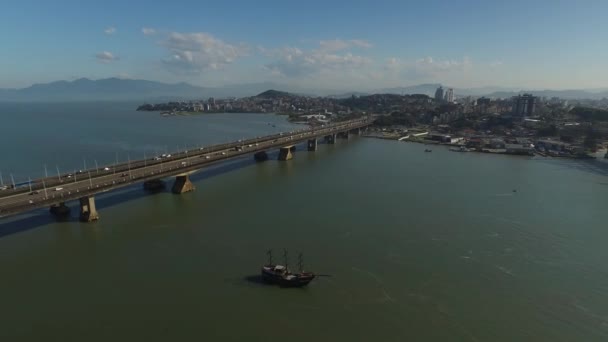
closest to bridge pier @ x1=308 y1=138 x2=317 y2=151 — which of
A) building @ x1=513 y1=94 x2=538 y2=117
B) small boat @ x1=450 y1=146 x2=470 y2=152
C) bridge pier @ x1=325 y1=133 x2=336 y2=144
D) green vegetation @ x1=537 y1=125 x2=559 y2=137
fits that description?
bridge pier @ x1=325 y1=133 x2=336 y2=144

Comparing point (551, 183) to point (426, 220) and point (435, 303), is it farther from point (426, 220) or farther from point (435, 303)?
point (435, 303)

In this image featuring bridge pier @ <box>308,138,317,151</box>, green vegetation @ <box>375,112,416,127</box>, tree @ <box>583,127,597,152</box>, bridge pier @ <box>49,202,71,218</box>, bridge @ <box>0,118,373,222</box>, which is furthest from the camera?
green vegetation @ <box>375,112,416,127</box>

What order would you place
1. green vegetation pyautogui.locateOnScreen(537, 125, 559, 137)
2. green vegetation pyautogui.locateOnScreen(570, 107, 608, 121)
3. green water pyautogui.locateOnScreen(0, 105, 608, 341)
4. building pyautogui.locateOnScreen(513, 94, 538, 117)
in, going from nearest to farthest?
green water pyautogui.locateOnScreen(0, 105, 608, 341) < green vegetation pyautogui.locateOnScreen(537, 125, 559, 137) < green vegetation pyautogui.locateOnScreen(570, 107, 608, 121) < building pyautogui.locateOnScreen(513, 94, 538, 117)

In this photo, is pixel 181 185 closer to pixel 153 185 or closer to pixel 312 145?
pixel 153 185

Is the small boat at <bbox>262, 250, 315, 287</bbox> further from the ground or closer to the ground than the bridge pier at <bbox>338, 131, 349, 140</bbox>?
closer to the ground

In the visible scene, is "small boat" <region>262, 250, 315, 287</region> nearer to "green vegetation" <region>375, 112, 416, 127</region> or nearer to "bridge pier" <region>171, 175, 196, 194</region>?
"bridge pier" <region>171, 175, 196, 194</region>

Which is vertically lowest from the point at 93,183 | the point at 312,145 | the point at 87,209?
the point at 312,145

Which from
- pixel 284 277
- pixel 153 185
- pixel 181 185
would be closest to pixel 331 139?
pixel 181 185

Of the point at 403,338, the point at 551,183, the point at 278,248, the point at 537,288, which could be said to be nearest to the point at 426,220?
the point at 537,288

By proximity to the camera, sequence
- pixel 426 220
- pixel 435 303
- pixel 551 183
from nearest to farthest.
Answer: pixel 435 303 < pixel 426 220 < pixel 551 183
